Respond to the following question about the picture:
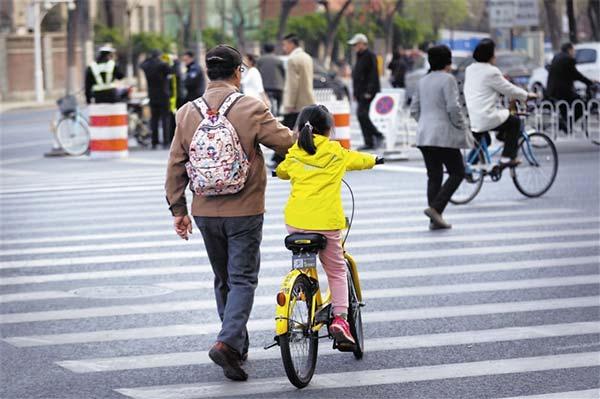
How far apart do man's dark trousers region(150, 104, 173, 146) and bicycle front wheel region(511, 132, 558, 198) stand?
10664 mm

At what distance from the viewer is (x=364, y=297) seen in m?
9.98

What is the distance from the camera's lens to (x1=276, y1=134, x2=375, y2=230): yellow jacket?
24.2 feet

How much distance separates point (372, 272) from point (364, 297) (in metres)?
→ 1.15

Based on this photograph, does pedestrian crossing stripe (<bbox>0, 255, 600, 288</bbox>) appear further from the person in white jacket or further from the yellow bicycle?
the yellow bicycle

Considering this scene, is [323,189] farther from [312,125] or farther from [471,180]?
[471,180]

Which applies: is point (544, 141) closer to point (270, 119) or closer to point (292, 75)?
point (292, 75)

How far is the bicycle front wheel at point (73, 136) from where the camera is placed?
2414cm

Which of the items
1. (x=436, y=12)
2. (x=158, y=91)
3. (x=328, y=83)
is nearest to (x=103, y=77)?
(x=158, y=91)

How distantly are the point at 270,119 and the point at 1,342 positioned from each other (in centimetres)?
255

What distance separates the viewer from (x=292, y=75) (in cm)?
1956

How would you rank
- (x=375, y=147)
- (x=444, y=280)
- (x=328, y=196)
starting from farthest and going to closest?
(x=375, y=147), (x=444, y=280), (x=328, y=196)

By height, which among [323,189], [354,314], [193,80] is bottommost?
[354,314]

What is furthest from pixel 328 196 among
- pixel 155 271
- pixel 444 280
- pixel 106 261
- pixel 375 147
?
pixel 375 147

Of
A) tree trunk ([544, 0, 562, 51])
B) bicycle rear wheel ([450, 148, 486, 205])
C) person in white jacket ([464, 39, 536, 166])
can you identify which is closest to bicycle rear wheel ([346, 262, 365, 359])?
bicycle rear wheel ([450, 148, 486, 205])
